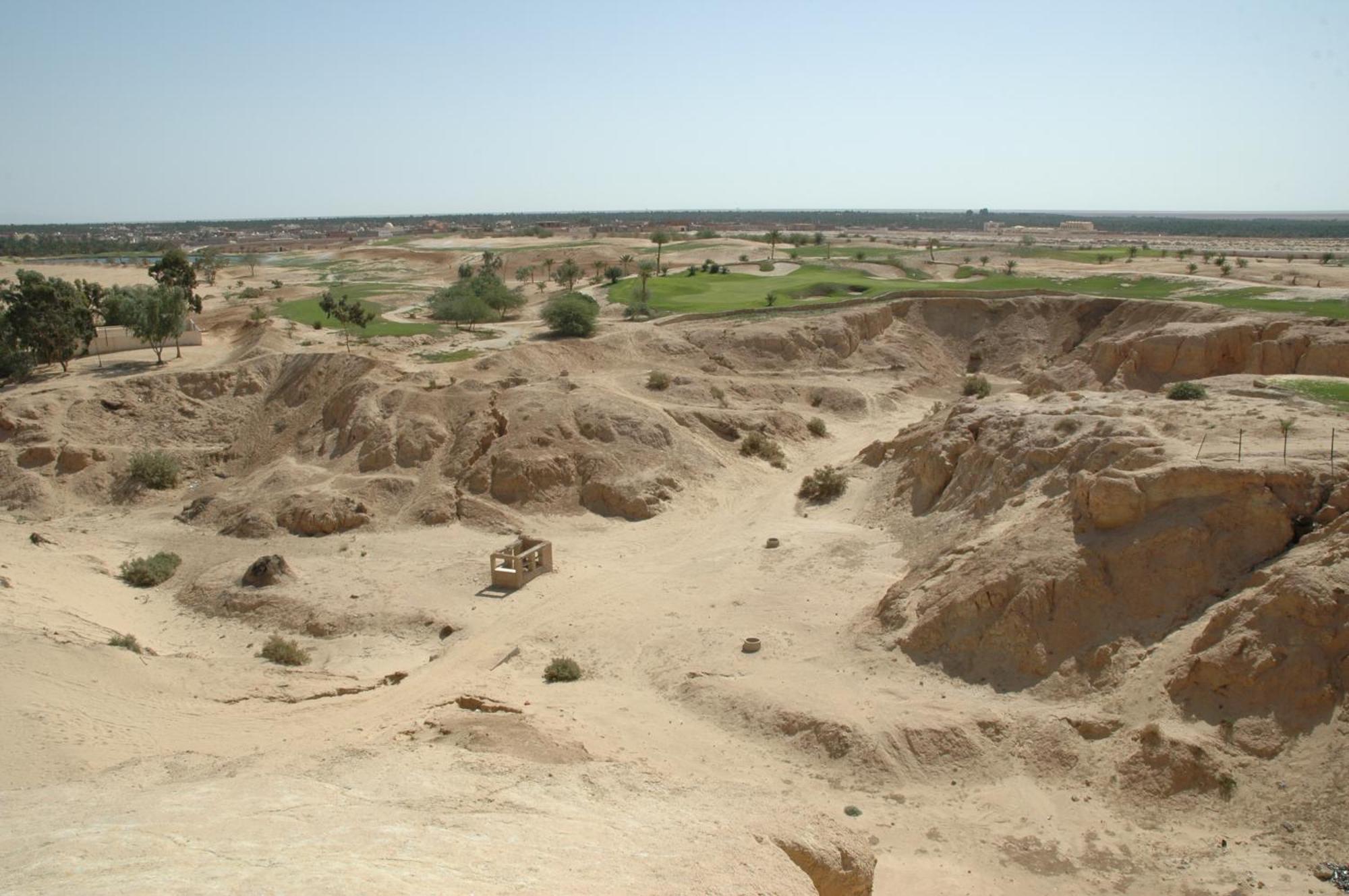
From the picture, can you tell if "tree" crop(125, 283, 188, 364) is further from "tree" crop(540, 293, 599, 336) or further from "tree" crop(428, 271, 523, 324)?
"tree" crop(540, 293, 599, 336)

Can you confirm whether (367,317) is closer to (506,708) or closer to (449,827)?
(506,708)

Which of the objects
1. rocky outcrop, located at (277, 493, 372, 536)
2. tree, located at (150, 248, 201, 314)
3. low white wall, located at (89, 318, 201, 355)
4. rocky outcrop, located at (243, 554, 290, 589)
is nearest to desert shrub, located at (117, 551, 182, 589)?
rocky outcrop, located at (243, 554, 290, 589)

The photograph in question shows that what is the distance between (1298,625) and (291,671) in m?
16.4

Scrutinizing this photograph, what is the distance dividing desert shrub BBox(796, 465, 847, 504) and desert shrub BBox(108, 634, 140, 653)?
16.7m

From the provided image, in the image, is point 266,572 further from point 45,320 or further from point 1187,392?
point 1187,392

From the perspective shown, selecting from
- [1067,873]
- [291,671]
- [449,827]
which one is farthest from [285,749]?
[1067,873]

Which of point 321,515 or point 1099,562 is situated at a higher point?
point 1099,562

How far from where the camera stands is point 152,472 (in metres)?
28.4

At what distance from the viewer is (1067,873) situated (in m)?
11.3

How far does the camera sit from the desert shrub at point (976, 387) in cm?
3469

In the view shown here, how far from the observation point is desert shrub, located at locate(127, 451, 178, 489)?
2834 centimetres

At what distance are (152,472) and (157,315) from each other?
785 cm

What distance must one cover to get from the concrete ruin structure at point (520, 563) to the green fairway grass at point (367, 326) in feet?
59.5

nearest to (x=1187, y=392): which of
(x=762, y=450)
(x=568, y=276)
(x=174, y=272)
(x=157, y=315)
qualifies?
(x=762, y=450)
